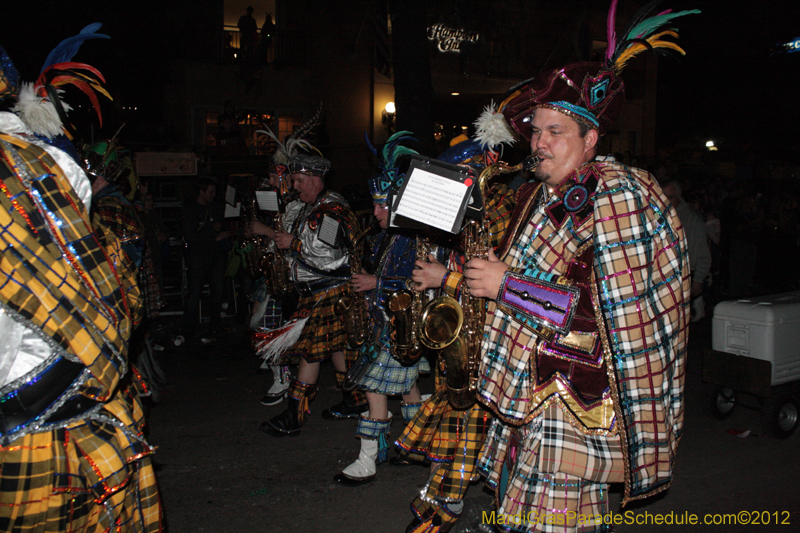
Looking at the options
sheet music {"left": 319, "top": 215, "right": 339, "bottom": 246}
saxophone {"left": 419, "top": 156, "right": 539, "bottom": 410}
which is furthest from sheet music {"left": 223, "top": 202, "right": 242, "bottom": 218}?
saxophone {"left": 419, "top": 156, "right": 539, "bottom": 410}

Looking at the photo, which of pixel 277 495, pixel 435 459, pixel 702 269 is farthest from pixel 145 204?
pixel 702 269

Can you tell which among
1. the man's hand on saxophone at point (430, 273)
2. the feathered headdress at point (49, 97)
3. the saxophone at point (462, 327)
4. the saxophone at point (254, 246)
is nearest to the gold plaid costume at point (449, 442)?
the saxophone at point (462, 327)

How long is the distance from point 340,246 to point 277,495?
77.0 inches

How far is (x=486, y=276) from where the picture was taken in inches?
86.3

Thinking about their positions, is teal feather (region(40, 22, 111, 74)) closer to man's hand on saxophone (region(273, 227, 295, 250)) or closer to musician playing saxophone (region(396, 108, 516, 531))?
musician playing saxophone (region(396, 108, 516, 531))

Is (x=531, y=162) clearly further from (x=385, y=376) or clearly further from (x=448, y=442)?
(x=385, y=376)

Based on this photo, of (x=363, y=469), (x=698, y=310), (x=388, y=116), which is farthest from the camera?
(x=388, y=116)

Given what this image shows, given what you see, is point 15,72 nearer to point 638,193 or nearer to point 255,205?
point 638,193

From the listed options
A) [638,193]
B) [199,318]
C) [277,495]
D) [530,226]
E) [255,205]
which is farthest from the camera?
[199,318]

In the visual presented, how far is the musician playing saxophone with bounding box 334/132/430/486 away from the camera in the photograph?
12.7ft

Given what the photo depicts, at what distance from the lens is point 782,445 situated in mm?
4719

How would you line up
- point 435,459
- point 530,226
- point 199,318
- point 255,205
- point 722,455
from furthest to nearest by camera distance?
point 199,318 < point 255,205 < point 722,455 < point 435,459 < point 530,226

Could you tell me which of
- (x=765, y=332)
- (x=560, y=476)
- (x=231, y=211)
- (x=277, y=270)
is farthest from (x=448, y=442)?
(x=231, y=211)

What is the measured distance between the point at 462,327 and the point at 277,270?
2974 mm
